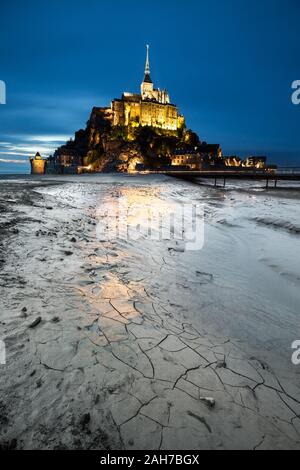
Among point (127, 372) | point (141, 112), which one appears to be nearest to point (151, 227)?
point (127, 372)

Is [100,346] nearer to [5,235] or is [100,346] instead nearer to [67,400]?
[67,400]

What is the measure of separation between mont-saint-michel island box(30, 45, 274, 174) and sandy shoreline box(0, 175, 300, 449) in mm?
71303

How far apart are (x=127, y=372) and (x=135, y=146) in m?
79.5

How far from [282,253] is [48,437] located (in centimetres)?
610

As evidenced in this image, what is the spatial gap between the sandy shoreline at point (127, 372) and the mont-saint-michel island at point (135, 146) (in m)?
71.3

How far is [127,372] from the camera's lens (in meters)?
2.19

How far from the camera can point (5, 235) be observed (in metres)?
5.49

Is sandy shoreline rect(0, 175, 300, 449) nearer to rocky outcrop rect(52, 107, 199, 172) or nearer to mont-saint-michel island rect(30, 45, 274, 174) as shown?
mont-saint-michel island rect(30, 45, 274, 174)

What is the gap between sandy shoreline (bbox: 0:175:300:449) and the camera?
66.7 inches

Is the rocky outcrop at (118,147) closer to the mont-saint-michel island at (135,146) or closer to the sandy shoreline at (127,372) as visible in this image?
the mont-saint-michel island at (135,146)
